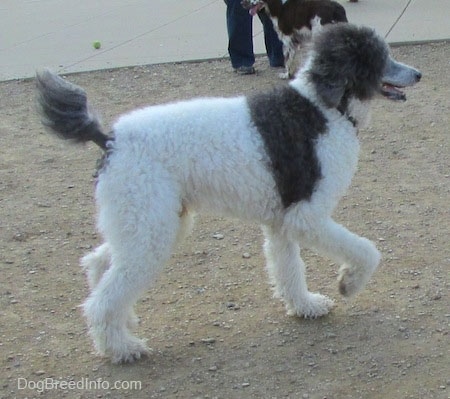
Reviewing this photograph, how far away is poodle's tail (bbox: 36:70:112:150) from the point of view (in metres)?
3.84

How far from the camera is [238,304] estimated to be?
4.53 meters

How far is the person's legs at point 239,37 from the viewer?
29.4 feet

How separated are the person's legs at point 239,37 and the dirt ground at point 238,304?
7.84ft

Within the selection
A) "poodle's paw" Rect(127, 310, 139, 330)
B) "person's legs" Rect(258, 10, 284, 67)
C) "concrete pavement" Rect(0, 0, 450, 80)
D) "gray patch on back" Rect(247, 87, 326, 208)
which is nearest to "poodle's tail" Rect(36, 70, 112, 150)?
"gray patch on back" Rect(247, 87, 326, 208)

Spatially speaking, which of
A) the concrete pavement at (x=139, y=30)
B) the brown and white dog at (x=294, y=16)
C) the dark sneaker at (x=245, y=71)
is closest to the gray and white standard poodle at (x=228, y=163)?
the brown and white dog at (x=294, y=16)

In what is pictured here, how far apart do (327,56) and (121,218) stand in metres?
1.20

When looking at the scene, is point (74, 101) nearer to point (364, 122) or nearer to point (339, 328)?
point (364, 122)

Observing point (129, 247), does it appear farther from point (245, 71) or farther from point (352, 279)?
point (245, 71)

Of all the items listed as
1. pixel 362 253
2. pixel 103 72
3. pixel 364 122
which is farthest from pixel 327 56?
pixel 103 72

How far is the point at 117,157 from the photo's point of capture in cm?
384

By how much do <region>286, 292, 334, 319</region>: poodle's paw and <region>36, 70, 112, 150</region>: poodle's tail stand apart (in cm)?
126

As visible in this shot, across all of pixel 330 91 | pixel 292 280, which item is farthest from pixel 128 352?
pixel 330 91

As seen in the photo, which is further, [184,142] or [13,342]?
[13,342]

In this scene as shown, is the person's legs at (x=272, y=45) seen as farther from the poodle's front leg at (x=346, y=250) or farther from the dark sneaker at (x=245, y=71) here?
the poodle's front leg at (x=346, y=250)
